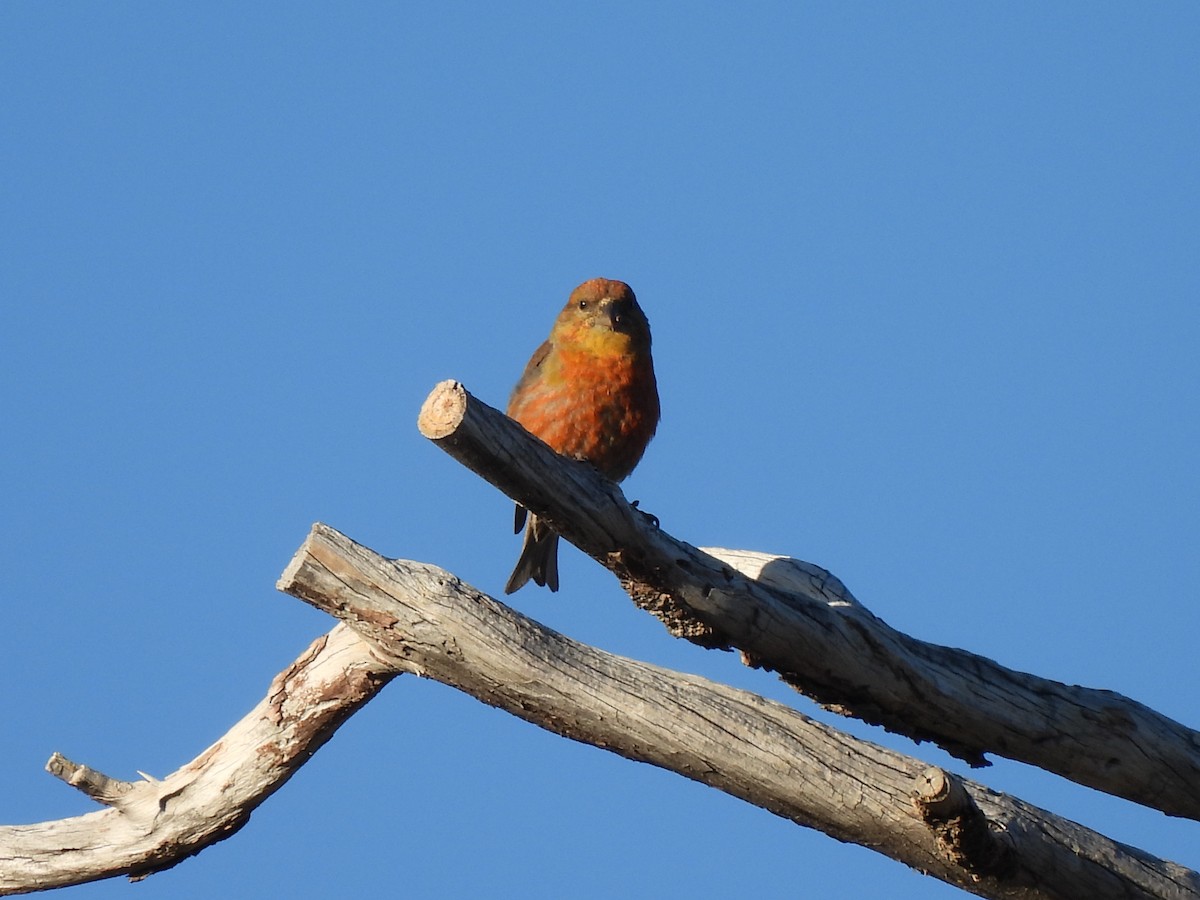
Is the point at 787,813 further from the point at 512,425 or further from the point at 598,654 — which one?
the point at 512,425

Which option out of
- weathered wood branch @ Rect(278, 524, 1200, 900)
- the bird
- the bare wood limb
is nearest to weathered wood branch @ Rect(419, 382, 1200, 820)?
weathered wood branch @ Rect(278, 524, 1200, 900)

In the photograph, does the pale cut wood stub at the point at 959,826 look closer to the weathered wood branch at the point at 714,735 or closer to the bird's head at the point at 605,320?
the weathered wood branch at the point at 714,735

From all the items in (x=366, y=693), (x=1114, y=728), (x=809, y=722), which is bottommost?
(x=366, y=693)

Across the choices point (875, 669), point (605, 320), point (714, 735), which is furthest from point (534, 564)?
point (714, 735)

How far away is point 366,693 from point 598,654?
2.53 feet

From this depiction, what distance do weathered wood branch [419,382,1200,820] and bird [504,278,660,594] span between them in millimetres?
1687

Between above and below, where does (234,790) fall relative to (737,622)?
below

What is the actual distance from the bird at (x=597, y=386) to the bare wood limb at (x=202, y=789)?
2231 millimetres

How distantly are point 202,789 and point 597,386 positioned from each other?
9.13 feet

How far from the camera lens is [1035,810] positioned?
4.51 metres

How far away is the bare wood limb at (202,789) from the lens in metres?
4.65

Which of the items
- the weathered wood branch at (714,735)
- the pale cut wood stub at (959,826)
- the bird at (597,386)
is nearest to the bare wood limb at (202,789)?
the weathered wood branch at (714,735)

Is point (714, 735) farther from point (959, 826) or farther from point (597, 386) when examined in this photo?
point (597, 386)

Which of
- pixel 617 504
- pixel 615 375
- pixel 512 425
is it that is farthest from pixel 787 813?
pixel 615 375
